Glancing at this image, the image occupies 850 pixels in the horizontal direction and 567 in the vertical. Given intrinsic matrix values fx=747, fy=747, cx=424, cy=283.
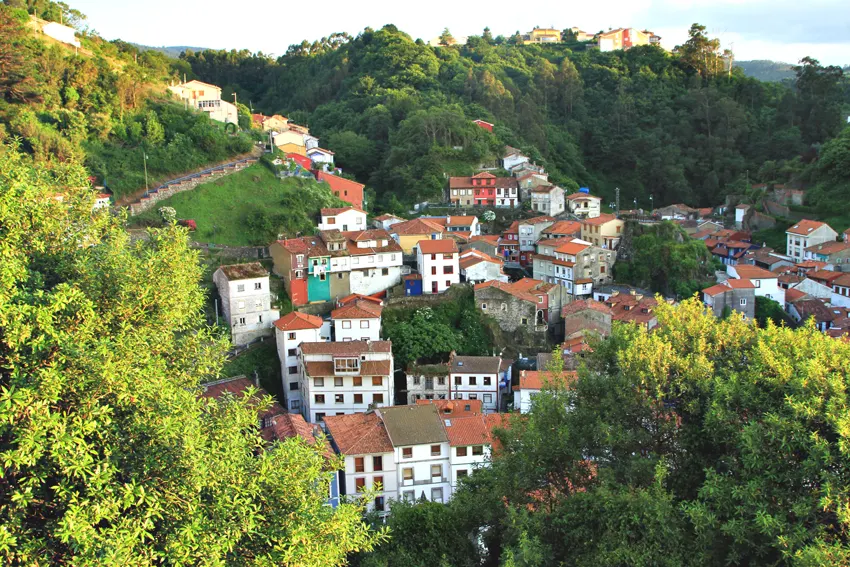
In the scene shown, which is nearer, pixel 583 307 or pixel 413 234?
pixel 583 307

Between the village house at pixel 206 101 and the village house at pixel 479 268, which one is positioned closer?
the village house at pixel 479 268

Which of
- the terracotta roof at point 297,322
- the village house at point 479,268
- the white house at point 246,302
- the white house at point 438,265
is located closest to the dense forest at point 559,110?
the village house at point 479,268

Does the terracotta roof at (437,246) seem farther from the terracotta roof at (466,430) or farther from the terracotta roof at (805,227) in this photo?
the terracotta roof at (805,227)

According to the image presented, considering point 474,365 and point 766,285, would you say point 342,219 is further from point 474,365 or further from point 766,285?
point 766,285

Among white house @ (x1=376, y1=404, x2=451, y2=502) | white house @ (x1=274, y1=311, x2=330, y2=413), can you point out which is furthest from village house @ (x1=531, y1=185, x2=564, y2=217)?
white house @ (x1=376, y1=404, x2=451, y2=502)

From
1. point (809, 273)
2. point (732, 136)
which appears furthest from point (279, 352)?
point (732, 136)

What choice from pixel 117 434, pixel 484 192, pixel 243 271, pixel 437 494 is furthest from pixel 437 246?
pixel 117 434
